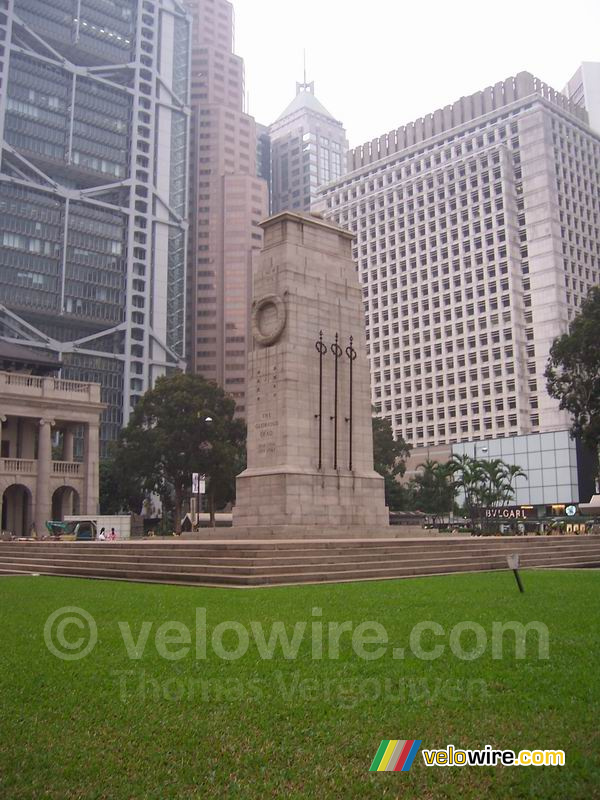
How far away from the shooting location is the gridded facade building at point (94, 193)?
113438 mm

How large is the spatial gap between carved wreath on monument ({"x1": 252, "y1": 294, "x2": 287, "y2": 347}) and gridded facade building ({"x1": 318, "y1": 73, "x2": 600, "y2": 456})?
76.4 m

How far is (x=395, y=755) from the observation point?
18.3ft

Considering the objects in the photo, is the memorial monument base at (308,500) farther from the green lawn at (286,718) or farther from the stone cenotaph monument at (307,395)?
the green lawn at (286,718)

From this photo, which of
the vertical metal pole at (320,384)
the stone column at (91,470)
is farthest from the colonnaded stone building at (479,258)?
the vertical metal pole at (320,384)

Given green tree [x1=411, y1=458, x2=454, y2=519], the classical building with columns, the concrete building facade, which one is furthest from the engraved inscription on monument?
the concrete building facade

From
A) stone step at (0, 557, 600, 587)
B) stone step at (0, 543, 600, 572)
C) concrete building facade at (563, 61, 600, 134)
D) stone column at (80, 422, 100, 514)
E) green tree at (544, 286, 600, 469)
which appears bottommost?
stone step at (0, 557, 600, 587)

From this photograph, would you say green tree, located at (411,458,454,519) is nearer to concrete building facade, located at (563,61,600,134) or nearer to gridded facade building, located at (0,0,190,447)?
gridded facade building, located at (0,0,190,447)

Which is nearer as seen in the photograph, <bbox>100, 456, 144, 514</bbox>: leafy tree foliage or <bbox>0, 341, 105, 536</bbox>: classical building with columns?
<bbox>0, 341, 105, 536</bbox>: classical building with columns

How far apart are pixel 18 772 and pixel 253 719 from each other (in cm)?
197

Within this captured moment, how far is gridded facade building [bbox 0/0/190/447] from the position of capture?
372ft

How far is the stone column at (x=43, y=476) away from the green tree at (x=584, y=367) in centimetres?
3600

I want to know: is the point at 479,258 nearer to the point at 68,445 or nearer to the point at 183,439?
the point at 183,439

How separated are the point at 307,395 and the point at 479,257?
90700 mm
